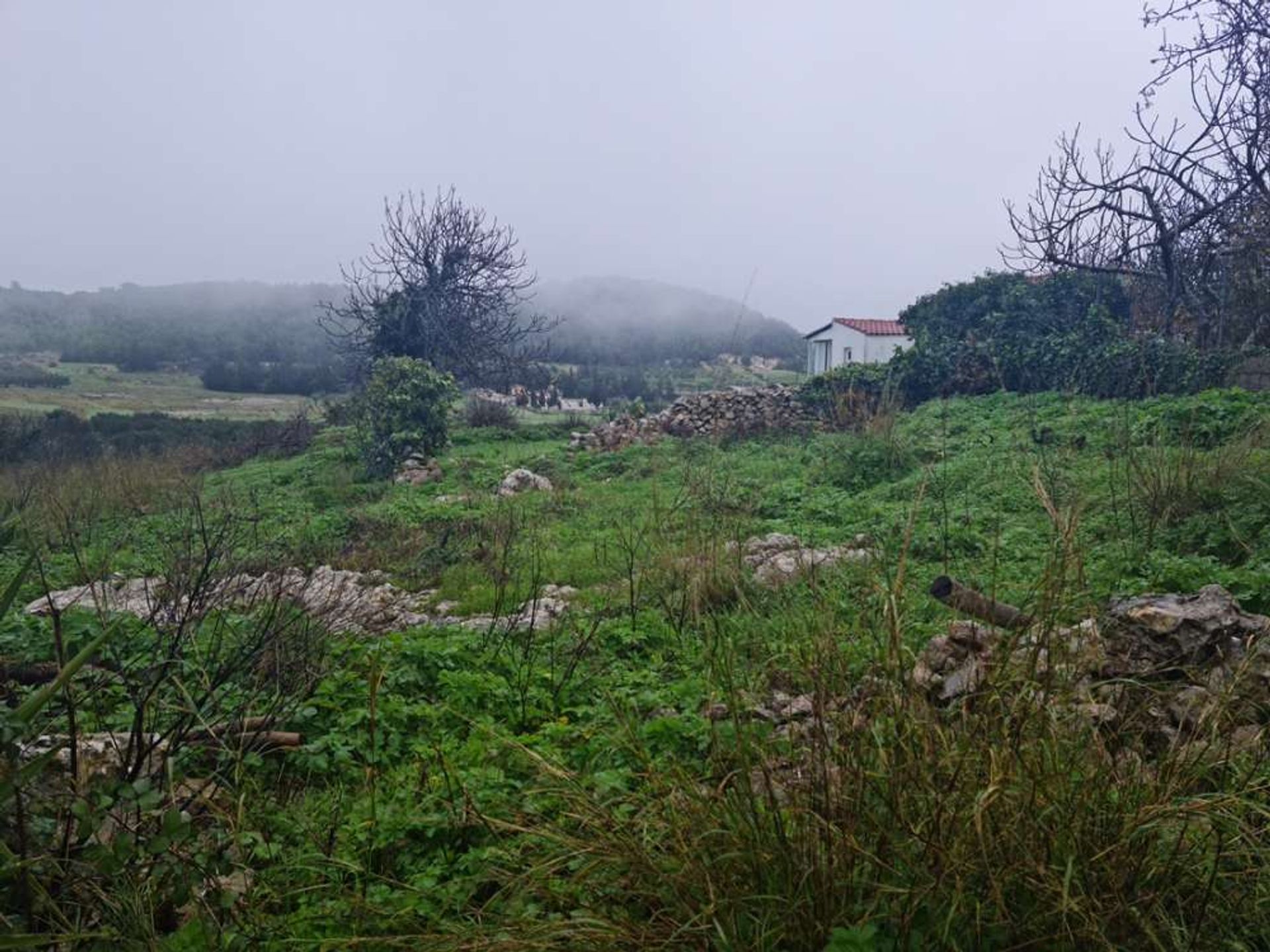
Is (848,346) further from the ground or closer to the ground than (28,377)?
further from the ground

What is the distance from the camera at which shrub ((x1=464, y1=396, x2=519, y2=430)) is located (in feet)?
62.5

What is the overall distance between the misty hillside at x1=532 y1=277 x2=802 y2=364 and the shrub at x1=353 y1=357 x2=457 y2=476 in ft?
64.2

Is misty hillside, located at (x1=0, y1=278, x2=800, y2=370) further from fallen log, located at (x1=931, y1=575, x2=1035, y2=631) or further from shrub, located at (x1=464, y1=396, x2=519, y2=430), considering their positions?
fallen log, located at (x1=931, y1=575, x2=1035, y2=631)

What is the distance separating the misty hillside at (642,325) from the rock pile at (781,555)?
27709 millimetres

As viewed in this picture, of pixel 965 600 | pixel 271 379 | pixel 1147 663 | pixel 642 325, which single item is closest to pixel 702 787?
pixel 965 600

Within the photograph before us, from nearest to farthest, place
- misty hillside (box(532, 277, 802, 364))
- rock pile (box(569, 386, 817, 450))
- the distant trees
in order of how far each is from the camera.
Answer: rock pile (box(569, 386, 817, 450))
the distant trees
misty hillside (box(532, 277, 802, 364))

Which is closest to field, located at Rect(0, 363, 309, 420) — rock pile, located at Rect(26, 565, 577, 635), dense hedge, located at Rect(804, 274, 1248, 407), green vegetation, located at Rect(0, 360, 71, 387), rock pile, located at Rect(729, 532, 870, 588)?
green vegetation, located at Rect(0, 360, 71, 387)

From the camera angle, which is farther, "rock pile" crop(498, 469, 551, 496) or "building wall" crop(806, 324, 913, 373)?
"building wall" crop(806, 324, 913, 373)

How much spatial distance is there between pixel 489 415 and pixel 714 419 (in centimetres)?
605

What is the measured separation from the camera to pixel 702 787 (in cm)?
199

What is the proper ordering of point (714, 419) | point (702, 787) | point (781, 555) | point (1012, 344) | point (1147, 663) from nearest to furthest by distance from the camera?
point (702, 787) < point (1147, 663) < point (781, 555) < point (714, 419) < point (1012, 344)

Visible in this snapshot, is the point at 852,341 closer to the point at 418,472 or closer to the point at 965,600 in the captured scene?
the point at 418,472

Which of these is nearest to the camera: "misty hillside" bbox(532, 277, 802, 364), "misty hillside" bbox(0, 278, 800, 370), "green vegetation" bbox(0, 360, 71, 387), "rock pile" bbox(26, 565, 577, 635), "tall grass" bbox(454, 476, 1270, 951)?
"tall grass" bbox(454, 476, 1270, 951)

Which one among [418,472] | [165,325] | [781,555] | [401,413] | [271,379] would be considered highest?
[165,325]
